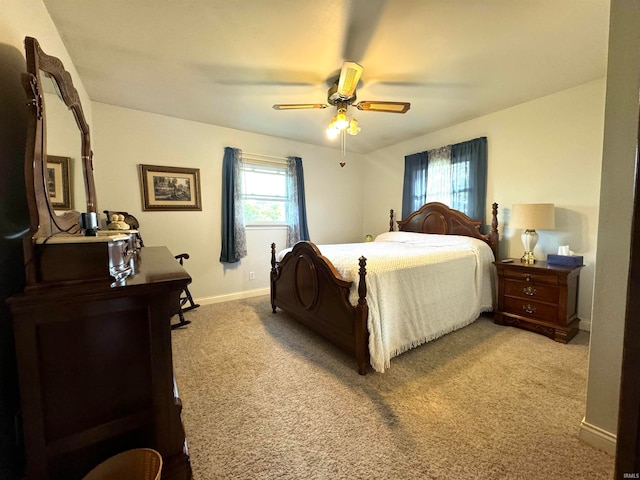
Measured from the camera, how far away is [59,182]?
4.31ft

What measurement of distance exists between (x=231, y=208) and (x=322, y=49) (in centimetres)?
240

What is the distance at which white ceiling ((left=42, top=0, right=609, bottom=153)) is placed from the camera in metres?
1.64

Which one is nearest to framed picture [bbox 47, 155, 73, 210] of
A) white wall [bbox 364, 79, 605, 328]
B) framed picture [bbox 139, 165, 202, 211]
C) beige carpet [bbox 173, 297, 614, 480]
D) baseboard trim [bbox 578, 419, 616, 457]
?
beige carpet [bbox 173, 297, 614, 480]

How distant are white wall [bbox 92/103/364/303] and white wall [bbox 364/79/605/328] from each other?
237cm

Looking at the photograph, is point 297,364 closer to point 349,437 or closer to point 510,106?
point 349,437

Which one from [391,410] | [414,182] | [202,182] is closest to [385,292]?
[391,410]

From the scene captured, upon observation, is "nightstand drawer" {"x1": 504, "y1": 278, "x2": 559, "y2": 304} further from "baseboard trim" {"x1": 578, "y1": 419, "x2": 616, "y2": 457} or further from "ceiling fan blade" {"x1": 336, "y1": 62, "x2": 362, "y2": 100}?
"ceiling fan blade" {"x1": 336, "y1": 62, "x2": 362, "y2": 100}

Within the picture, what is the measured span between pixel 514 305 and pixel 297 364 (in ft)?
7.96

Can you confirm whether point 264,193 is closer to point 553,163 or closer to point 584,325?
point 553,163

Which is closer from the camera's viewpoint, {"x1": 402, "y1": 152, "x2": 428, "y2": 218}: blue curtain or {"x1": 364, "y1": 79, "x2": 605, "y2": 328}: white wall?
{"x1": 364, "y1": 79, "x2": 605, "y2": 328}: white wall

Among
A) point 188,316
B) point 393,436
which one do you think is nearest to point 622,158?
point 393,436

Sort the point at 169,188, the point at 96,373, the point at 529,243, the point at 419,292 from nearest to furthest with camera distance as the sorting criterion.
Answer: the point at 96,373 < the point at 419,292 < the point at 529,243 < the point at 169,188

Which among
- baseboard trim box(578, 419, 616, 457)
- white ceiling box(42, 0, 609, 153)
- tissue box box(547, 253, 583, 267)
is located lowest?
baseboard trim box(578, 419, 616, 457)

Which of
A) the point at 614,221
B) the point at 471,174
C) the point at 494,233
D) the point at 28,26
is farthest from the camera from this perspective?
the point at 471,174
